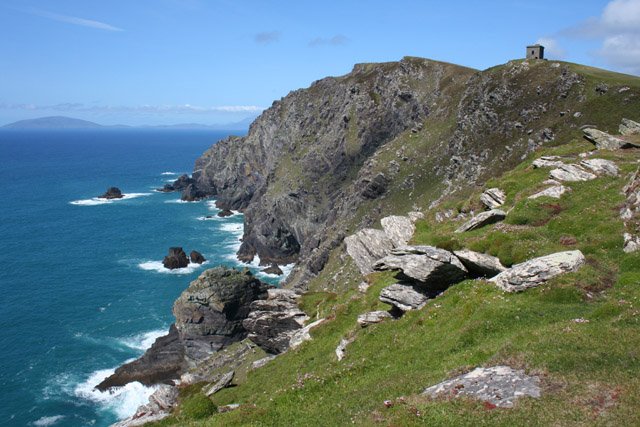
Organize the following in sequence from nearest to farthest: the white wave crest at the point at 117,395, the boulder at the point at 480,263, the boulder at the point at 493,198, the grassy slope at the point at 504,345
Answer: the grassy slope at the point at 504,345
the boulder at the point at 480,263
the boulder at the point at 493,198
the white wave crest at the point at 117,395

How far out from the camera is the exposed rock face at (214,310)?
264 ft

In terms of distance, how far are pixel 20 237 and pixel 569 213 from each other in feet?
542

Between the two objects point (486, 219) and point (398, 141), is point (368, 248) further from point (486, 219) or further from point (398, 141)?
point (398, 141)

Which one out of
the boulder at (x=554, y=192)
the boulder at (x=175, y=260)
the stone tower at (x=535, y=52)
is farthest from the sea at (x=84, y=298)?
the stone tower at (x=535, y=52)

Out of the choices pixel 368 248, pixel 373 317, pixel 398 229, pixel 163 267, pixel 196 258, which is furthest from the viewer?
pixel 196 258

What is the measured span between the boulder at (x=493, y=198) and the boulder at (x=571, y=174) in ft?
15.0

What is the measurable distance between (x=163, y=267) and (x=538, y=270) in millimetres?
119256

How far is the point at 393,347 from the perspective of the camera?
26.5 m

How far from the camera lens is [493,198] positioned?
147ft

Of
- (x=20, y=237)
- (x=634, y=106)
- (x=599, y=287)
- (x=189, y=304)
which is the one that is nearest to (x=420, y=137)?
(x=634, y=106)

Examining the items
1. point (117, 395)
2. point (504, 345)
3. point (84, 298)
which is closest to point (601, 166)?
point (504, 345)

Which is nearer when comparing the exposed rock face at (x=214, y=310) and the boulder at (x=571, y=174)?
the boulder at (x=571, y=174)

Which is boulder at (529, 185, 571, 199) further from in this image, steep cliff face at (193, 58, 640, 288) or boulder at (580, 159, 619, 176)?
steep cliff face at (193, 58, 640, 288)

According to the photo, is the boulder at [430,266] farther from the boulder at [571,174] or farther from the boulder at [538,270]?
the boulder at [571,174]
